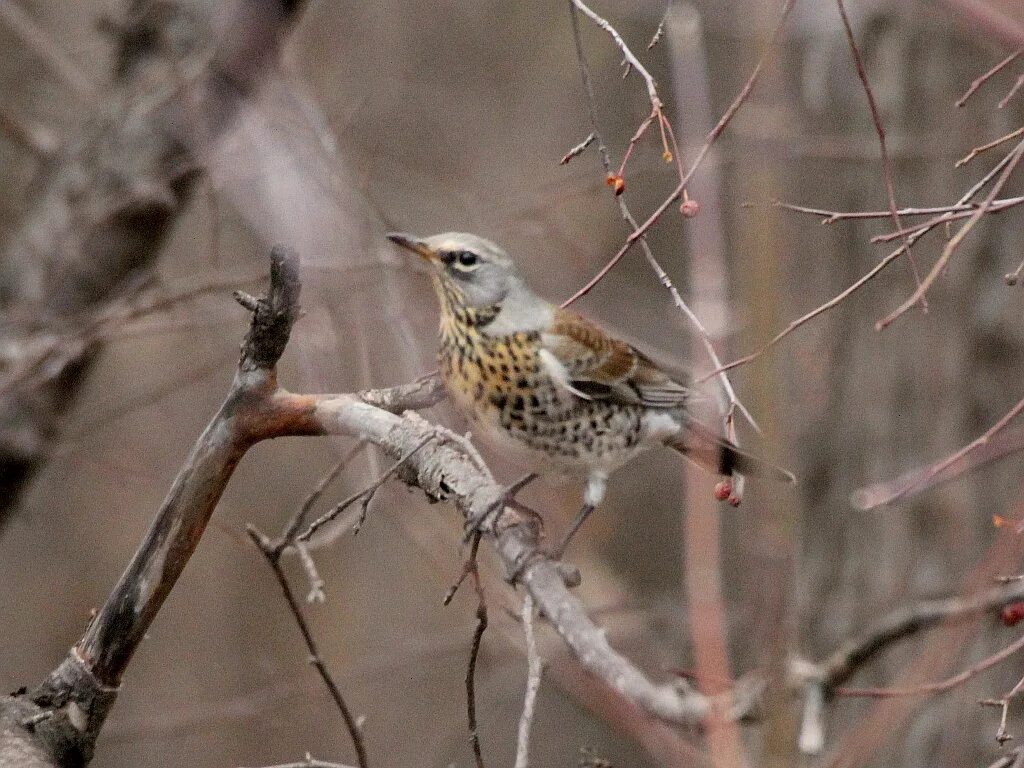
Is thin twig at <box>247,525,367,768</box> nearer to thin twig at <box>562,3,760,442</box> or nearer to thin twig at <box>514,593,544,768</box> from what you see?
thin twig at <box>514,593,544,768</box>

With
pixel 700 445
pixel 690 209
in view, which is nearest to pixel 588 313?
pixel 700 445

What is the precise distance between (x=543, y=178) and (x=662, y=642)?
3.33 meters

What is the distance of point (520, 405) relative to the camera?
374cm

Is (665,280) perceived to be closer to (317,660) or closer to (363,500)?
(363,500)

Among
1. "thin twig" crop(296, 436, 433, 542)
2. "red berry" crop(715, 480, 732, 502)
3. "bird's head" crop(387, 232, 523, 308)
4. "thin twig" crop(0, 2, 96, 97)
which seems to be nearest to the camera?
"thin twig" crop(296, 436, 433, 542)

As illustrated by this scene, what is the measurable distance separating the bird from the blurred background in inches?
7.7

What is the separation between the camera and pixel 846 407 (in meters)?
5.29

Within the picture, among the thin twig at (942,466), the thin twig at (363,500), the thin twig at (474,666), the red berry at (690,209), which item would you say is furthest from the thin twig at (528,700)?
the red berry at (690,209)

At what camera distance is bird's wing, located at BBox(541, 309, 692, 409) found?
12.8 feet

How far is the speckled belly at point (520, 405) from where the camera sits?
3.72 m

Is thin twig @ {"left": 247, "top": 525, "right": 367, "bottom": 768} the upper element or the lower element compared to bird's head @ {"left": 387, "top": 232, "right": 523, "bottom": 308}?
lower

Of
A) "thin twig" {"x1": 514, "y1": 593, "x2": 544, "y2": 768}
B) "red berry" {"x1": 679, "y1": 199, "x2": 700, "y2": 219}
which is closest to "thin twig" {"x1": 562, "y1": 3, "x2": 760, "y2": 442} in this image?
"red berry" {"x1": 679, "y1": 199, "x2": 700, "y2": 219}

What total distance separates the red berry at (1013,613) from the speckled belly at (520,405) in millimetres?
1396

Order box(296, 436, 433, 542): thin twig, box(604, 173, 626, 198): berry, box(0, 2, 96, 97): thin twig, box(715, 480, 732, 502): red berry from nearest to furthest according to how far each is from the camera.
Result: box(604, 173, 626, 198): berry → box(296, 436, 433, 542): thin twig → box(715, 480, 732, 502): red berry → box(0, 2, 96, 97): thin twig
